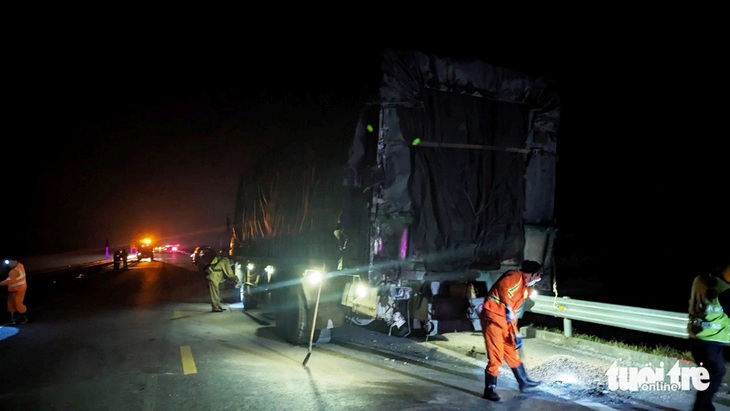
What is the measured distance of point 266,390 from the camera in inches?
227

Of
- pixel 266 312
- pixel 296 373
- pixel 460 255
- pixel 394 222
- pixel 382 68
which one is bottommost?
pixel 266 312

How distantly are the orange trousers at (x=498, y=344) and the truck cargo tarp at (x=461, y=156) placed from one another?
1.25 m

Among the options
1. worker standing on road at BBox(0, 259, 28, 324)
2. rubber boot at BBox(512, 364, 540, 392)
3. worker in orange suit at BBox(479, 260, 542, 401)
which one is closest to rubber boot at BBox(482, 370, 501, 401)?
worker in orange suit at BBox(479, 260, 542, 401)

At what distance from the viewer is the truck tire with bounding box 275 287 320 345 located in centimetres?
824

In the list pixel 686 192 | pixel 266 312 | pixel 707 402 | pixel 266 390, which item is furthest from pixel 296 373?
pixel 686 192

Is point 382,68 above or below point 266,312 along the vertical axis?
above

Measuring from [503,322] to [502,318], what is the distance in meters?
0.04

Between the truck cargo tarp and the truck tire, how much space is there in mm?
2414

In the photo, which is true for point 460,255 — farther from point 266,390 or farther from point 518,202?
point 266,390

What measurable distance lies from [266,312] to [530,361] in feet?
23.0

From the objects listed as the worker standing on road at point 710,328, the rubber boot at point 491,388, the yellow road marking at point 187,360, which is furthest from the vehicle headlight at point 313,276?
the worker standing on road at point 710,328

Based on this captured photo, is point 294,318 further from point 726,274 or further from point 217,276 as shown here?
point 726,274

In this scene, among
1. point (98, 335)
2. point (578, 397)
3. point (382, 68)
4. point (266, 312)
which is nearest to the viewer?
point (578, 397)

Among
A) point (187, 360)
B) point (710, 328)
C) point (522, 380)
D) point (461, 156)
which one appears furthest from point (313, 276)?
point (710, 328)
